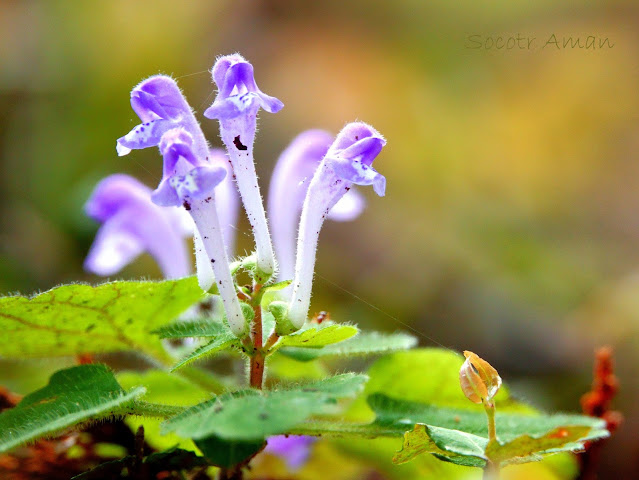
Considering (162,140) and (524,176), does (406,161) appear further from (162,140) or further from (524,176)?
(162,140)

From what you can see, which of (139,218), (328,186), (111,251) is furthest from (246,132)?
(111,251)

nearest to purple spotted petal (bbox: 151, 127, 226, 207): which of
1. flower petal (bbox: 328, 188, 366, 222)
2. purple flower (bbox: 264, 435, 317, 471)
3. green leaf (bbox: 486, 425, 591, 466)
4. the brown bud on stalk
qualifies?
the brown bud on stalk

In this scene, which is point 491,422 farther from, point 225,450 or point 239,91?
point 239,91

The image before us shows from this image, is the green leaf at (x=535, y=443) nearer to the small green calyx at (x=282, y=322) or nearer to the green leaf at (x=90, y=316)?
the small green calyx at (x=282, y=322)

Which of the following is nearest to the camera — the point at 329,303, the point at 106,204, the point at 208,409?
the point at 208,409

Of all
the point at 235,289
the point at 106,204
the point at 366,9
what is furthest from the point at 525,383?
the point at 366,9
